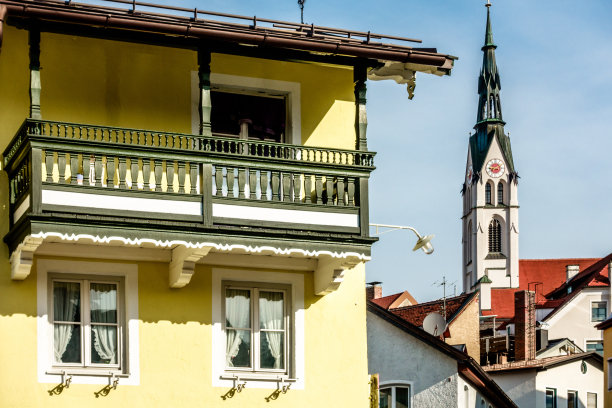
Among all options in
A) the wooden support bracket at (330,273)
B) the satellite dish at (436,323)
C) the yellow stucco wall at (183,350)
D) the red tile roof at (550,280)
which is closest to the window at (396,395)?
the satellite dish at (436,323)

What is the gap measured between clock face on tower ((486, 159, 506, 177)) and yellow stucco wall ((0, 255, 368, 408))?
148m

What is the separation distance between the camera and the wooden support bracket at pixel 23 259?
17806 millimetres

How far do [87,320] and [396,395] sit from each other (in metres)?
19.6

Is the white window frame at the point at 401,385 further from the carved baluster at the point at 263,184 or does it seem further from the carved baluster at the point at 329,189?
the carved baluster at the point at 263,184

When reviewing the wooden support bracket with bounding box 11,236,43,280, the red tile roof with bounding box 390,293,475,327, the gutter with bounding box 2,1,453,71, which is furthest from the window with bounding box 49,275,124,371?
the red tile roof with bounding box 390,293,475,327

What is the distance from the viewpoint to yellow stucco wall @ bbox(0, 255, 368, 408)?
18266mm

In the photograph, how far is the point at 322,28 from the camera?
2000 cm

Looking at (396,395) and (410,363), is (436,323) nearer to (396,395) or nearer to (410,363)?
(410,363)

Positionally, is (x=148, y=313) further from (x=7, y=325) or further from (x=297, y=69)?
(x=297, y=69)

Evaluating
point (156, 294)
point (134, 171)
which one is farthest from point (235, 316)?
point (134, 171)

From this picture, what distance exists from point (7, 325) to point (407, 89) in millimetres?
7235

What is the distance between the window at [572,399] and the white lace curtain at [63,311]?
3928cm

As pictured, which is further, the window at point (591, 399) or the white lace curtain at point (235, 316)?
the window at point (591, 399)

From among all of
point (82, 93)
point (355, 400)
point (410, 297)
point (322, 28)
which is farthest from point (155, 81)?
point (410, 297)
